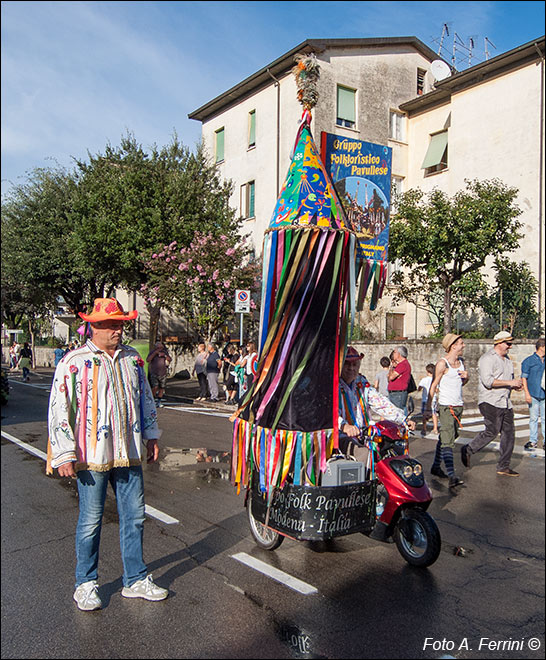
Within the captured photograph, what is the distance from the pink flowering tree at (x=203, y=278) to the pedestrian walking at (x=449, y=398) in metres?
13.1

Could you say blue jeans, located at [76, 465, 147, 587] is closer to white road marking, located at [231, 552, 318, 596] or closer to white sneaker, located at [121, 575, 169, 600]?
white sneaker, located at [121, 575, 169, 600]

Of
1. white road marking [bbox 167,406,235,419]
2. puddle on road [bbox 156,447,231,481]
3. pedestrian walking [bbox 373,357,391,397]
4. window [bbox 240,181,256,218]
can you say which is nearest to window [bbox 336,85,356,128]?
window [bbox 240,181,256,218]

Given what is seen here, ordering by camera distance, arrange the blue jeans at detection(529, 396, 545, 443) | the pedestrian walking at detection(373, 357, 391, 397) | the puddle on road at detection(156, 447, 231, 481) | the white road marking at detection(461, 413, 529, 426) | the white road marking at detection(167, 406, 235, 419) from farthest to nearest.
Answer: the white road marking at detection(167, 406, 235, 419)
the pedestrian walking at detection(373, 357, 391, 397)
the white road marking at detection(461, 413, 529, 426)
the blue jeans at detection(529, 396, 545, 443)
the puddle on road at detection(156, 447, 231, 481)

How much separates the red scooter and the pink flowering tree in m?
15.3

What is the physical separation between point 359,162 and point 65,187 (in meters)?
23.8

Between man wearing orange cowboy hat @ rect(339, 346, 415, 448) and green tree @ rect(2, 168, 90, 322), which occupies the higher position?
green tree @ rect(2, 168, 90, 322)

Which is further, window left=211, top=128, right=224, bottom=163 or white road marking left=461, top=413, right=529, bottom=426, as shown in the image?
window left=211, top=128, right=224, bottom=163

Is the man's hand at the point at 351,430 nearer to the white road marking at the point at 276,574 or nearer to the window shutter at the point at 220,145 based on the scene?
the white road marking at the point at 276,574

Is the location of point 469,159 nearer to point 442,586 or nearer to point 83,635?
point 442,586

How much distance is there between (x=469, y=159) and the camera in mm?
20359

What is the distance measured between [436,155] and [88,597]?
71.9ft

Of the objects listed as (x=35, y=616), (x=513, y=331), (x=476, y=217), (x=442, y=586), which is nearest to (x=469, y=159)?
(x=476, y=217)

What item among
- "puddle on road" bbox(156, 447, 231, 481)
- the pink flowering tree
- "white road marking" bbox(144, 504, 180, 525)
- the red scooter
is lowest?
"puddle on road" bbox(156, 447, 231, 481)

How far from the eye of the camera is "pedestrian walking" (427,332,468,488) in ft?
22.2
